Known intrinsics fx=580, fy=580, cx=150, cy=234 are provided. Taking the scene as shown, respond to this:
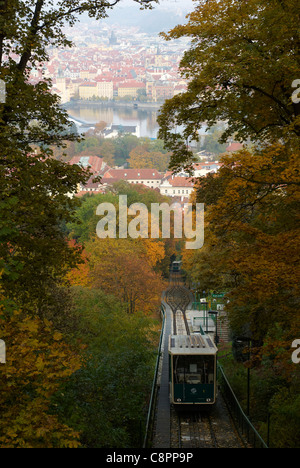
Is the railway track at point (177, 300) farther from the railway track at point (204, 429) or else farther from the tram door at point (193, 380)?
the tram door at point (193, 380)

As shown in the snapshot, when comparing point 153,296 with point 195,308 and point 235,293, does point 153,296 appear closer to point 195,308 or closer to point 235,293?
point 195,308

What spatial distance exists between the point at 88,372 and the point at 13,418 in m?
5.06

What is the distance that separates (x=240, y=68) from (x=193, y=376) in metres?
9.83

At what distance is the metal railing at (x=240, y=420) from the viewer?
15219mm

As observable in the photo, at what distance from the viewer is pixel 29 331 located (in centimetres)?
907

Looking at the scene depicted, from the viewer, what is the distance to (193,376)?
738 inches

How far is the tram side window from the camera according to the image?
61.1 ft

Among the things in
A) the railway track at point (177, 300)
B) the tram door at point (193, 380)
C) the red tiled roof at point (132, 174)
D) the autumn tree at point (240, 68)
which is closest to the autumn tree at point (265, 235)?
the autumn tree at point (240, 68)

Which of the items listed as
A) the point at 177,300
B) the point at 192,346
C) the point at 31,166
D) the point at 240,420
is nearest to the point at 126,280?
the point at 177,300

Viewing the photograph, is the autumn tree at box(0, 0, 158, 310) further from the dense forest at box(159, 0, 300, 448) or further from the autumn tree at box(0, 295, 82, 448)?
the autumn tree at box(0, 295, 82, 448)

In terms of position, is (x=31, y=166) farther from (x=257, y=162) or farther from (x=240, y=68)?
(x=240, y=68)

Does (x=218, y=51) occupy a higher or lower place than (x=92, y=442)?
higher

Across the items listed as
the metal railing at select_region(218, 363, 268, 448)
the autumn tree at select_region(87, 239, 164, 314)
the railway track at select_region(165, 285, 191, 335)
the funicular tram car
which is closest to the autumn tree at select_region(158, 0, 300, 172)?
the funicular tram car

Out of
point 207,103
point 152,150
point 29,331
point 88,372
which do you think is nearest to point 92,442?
point 88,372
